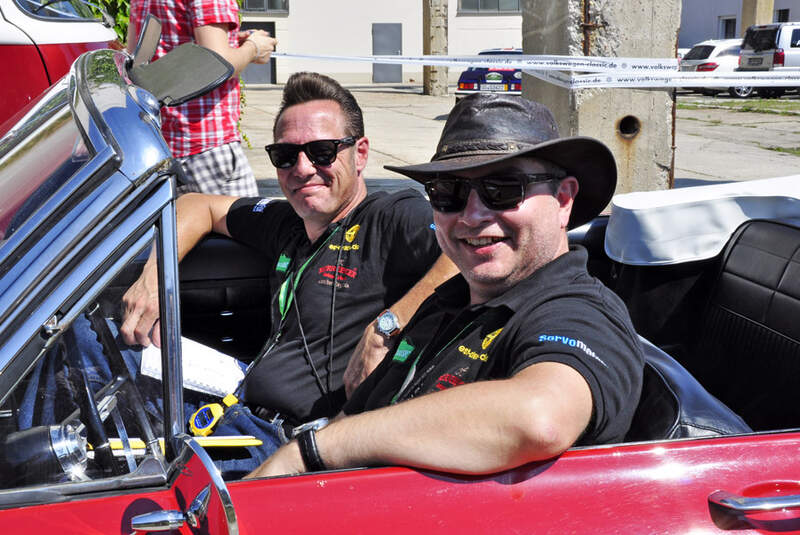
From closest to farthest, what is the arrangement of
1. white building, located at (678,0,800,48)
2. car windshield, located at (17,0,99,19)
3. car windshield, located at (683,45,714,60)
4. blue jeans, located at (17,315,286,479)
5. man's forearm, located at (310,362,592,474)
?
blue jeans, located at (17,315,286,479) → man's forearm, located at (310,362,592,474) → car windshield, located at (17,0,99,19) → car windshield, located at (683,45,714,60) → white building, located at (678,0,800,48)

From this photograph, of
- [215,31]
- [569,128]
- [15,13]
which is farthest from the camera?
[569,128]

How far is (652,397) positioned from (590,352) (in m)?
0.26

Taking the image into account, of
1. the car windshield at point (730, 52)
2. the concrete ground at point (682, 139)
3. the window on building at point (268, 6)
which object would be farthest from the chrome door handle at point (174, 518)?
the window on building at point (268, 6)

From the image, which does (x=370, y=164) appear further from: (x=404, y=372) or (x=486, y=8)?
(x=486, y=8)

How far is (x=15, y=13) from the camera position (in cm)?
382

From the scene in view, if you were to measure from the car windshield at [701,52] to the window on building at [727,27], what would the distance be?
10.0m

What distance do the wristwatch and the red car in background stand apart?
7.60 feet

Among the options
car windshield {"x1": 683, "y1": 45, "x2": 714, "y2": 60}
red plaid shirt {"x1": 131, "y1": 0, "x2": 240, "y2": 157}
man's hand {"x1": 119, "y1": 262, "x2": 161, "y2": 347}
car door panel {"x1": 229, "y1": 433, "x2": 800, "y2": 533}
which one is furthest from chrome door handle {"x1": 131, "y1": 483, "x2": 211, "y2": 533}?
car windshield {"x1": 683, "y1": 45, "x2": 714, "y2": 60}

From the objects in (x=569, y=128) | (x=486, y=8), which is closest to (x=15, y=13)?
(x=569, y=128)

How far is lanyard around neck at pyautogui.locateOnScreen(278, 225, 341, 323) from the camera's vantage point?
8.55ft

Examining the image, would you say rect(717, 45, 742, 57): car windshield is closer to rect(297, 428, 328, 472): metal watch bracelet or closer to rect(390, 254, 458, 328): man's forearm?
rect(390, 254, 458, 328): man's forearm

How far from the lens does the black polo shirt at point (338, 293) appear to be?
8.02ft

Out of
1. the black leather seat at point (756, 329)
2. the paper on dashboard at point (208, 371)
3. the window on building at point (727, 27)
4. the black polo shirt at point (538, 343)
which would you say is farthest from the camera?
the window on building at point (727, 27)

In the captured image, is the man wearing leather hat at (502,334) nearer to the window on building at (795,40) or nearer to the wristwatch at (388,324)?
the wristwatch at (388,324)
